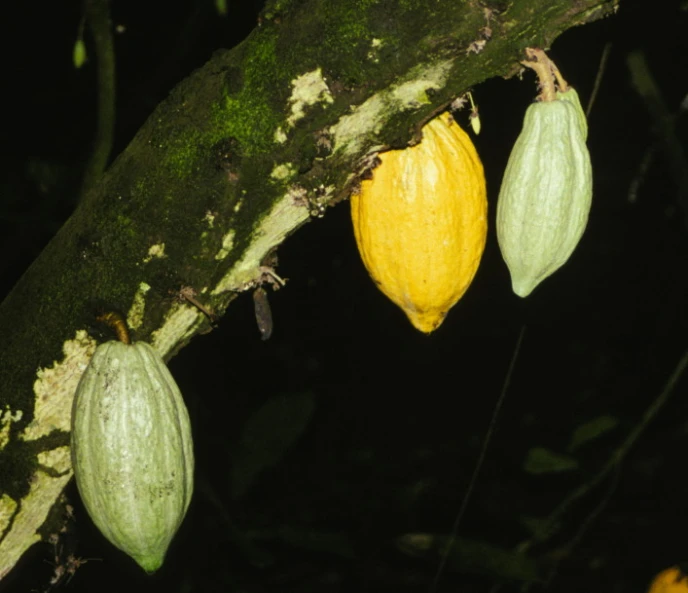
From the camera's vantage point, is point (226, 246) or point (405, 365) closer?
point (226, 246)

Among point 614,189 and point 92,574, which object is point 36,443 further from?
point 614,189

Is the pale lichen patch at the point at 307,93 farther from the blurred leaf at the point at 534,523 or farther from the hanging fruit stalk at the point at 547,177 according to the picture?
the blurred leaf at the point at 534,523

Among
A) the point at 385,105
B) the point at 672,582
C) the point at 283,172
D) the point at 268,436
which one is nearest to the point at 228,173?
the point at 283,172

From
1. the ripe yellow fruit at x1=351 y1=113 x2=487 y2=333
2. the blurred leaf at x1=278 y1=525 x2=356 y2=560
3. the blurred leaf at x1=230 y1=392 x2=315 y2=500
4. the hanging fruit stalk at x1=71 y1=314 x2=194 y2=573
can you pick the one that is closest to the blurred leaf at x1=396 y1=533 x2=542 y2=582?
the blurred leaf at x1=278 y1=525 x2=356 y2=560

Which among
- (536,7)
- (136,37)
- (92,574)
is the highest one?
(136,37)

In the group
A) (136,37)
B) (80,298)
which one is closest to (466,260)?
(80,298)

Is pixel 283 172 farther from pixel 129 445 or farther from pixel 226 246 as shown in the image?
pixel 129 445

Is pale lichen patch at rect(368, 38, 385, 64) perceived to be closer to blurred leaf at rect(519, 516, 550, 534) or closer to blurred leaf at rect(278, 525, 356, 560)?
blurred leaf at rect(278, 525, 356, 560)
